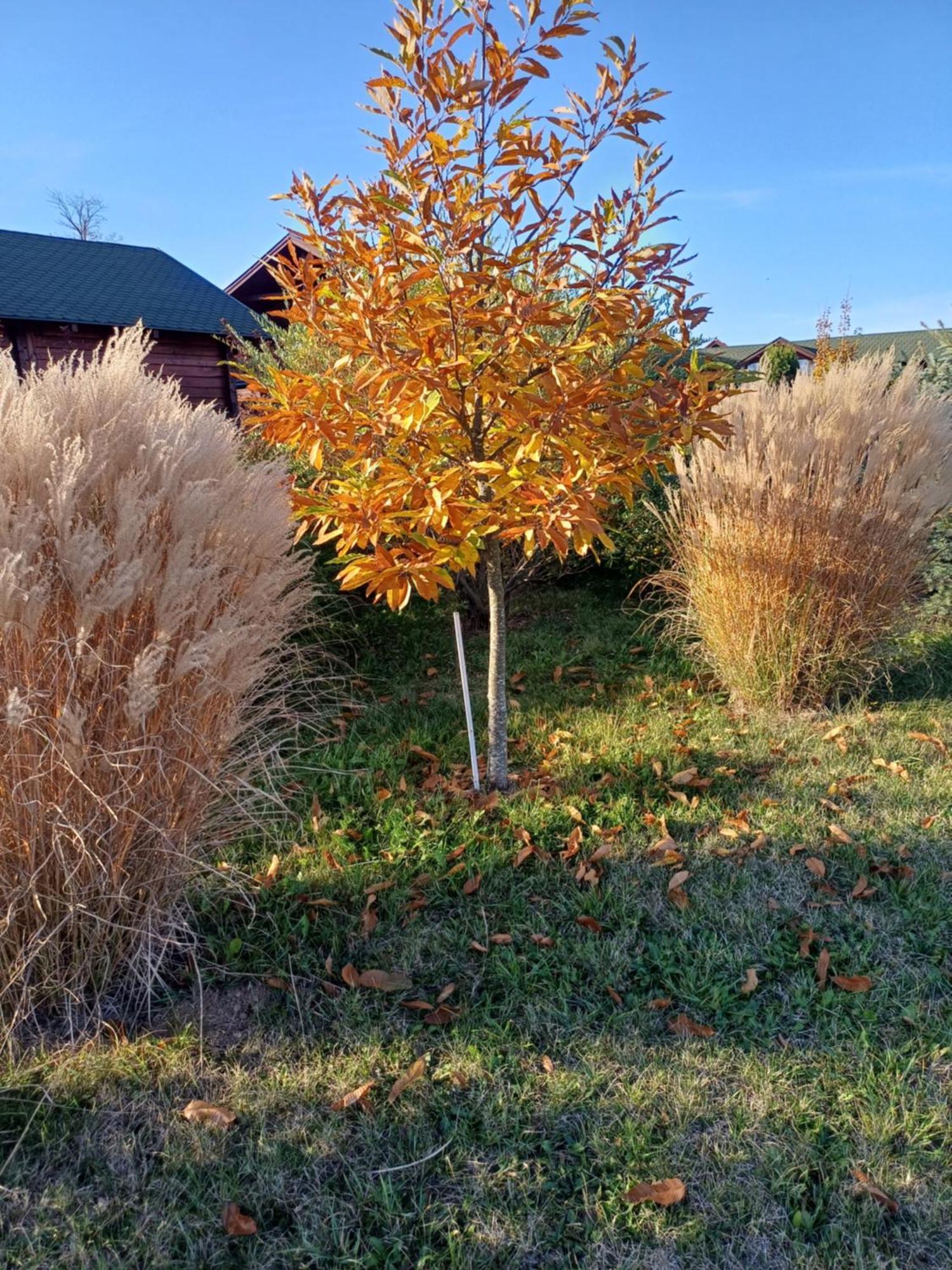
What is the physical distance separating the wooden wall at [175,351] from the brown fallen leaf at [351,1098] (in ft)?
37.6

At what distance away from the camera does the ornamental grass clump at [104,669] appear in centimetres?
174

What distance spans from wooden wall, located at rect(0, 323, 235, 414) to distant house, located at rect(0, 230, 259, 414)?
0.05ft

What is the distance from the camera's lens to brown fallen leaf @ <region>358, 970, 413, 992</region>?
7.19 ft

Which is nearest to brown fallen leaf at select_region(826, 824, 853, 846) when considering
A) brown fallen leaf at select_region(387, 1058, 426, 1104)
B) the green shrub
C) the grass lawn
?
the grass lawn

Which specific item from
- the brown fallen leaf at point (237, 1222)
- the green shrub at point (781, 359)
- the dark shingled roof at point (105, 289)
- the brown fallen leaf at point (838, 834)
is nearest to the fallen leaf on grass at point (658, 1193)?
the brown fallen leaf at point (237, 1222)

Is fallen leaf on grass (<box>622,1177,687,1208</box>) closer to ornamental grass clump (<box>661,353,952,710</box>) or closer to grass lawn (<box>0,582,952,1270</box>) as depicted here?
grass lawn (<box>0,582,952,1270</box>)

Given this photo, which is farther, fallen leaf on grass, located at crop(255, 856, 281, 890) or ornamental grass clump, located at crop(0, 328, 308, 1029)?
fallen leaf on grass, located at crop(255, 856, 281, 890)

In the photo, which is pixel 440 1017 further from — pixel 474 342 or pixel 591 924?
pixel 474 342

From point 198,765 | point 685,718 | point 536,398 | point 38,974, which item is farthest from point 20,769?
point 685,718

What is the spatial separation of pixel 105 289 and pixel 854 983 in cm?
1506

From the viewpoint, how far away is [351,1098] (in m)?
1.82

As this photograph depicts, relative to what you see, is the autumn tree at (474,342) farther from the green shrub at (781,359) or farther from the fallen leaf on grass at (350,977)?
the green shrub at (781,359)

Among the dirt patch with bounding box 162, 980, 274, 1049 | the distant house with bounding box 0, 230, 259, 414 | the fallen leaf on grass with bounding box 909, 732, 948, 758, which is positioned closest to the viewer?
the dirt patch with bounding box 162, 980, 274, 1049

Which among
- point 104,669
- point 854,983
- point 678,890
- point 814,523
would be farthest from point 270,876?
point 814,523
